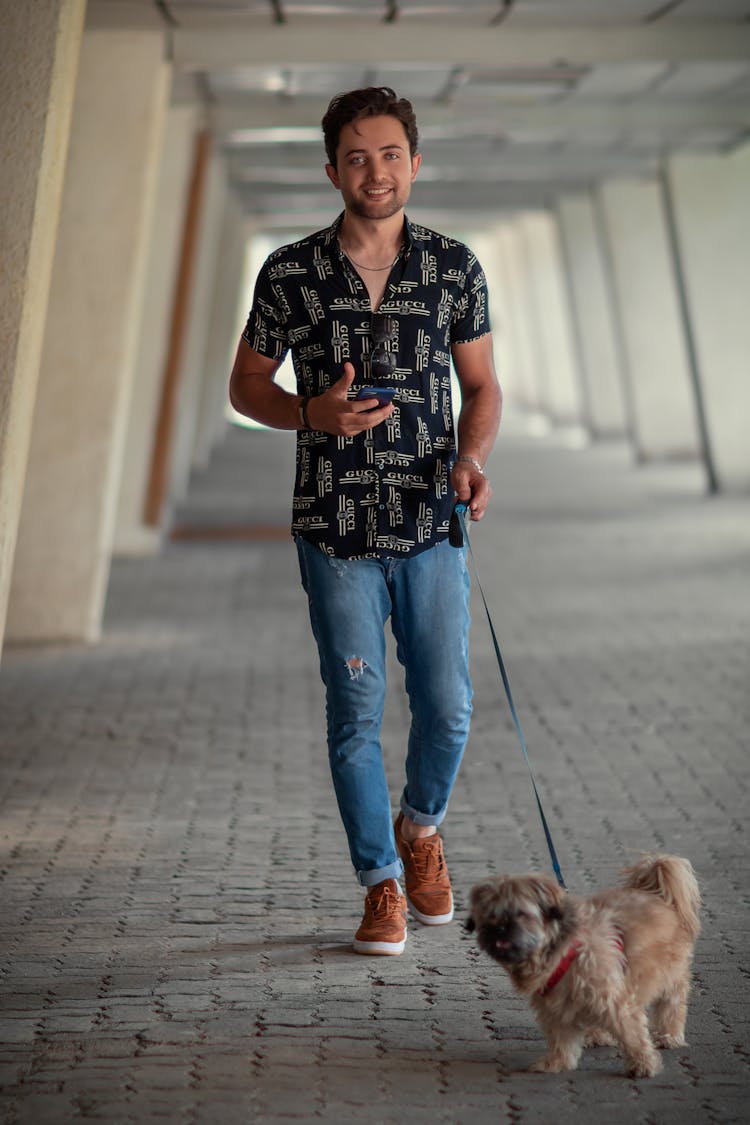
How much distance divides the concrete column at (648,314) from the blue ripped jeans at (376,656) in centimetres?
2467

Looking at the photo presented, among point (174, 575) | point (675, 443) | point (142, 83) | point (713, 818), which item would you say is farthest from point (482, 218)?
point (713, 818)

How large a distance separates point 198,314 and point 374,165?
57.9ft

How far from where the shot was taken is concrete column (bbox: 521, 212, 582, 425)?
41.8 meters

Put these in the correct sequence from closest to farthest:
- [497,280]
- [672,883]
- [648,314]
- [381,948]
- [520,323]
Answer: [672,883] → [381,948] → [648,314] → [520,323] → [497,280]

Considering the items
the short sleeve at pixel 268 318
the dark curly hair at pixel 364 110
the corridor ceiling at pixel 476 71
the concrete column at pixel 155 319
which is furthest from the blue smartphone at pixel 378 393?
the concrete column at pixel 155 319

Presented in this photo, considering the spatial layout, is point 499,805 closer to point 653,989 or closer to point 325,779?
point 325,779

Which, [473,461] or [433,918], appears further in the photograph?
[433,918]

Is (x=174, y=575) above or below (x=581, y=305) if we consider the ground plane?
below

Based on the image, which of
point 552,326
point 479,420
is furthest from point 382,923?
point 552,326

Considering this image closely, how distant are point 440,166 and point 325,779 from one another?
16914 millimetres

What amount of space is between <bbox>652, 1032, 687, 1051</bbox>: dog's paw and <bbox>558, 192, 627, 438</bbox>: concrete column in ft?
101

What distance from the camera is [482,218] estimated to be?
1545 inches

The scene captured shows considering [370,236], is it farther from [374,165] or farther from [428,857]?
[428,857]

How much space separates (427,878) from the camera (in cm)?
530
